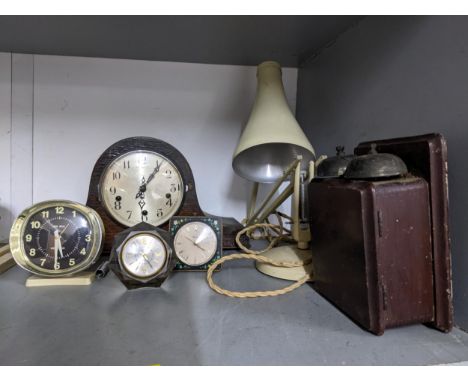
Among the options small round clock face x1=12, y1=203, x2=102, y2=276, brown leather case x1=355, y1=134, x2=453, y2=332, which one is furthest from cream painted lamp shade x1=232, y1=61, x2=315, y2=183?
small round clock face x1=12, y1=203, x2=102, y2=276

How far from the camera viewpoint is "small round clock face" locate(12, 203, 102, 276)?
0.71m

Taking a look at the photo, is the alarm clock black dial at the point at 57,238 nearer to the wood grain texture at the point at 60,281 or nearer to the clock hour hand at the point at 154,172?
the wood grain texture at the point at 60,281

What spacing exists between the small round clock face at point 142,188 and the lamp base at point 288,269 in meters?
0.30

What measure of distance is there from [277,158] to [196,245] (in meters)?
0.44

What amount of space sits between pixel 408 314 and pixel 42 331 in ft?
2.07

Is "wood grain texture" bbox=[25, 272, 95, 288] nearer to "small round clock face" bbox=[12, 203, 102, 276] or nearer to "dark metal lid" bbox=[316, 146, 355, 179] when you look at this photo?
"small round clock face" bbox=[12, 203, 102, 276]

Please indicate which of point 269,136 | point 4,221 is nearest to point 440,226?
point 269,136

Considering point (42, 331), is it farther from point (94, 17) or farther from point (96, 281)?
point (94, 17)

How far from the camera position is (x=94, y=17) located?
84 centimetres

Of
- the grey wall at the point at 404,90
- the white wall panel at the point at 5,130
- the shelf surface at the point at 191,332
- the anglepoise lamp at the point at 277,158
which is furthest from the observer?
the white wall panel at the point at 5,130

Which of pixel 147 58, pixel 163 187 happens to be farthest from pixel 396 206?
pixel 147 58

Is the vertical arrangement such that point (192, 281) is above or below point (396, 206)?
below

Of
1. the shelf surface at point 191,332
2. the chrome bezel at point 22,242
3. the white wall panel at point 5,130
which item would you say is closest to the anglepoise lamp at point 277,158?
the shelf surface at point 191,332

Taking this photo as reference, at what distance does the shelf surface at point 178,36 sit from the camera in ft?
2.82
